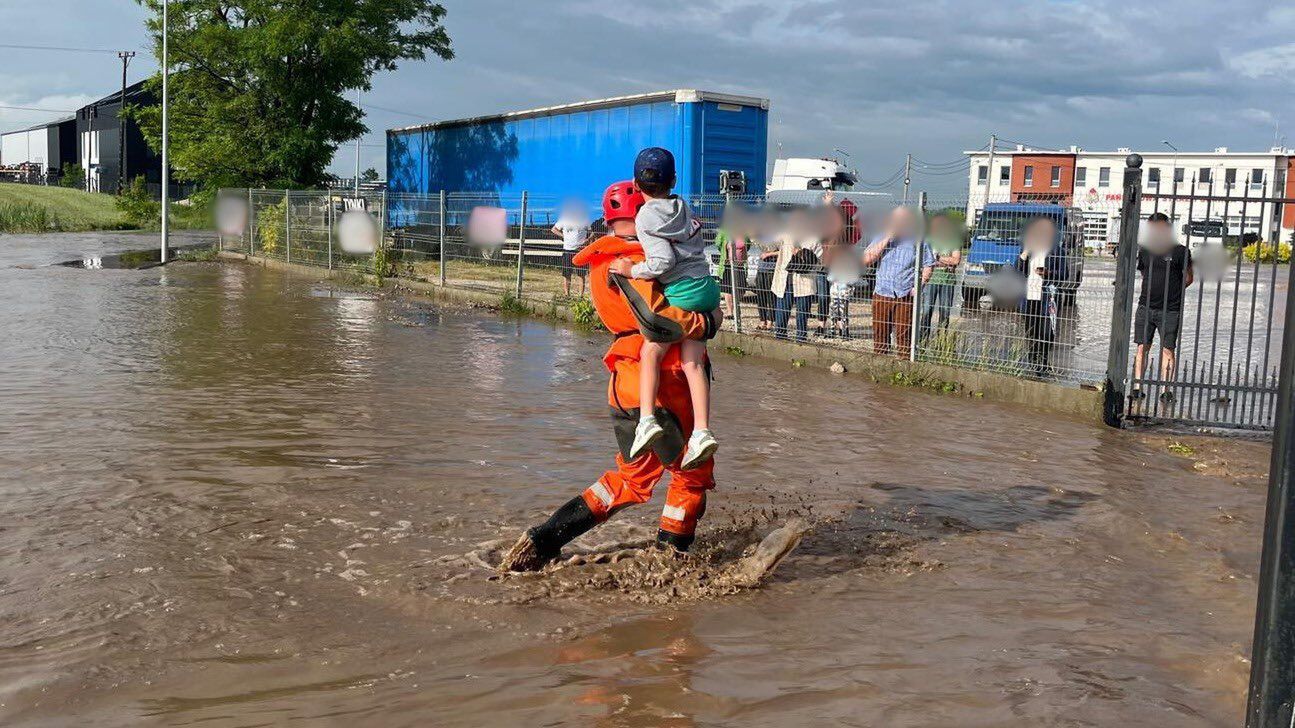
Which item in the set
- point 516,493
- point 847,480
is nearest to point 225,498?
point 516,493

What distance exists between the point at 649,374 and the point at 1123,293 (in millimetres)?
5948

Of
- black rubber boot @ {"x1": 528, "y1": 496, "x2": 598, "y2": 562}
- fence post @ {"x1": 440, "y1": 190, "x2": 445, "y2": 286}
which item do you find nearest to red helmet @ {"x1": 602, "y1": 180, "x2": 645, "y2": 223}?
black rubber boot @ {"x1": 528, "y1": 496, "x2": 598, "y2": 562}

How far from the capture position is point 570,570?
5.12 metres

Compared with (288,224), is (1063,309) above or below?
below

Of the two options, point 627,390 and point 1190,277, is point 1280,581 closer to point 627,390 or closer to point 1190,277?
point 627,390

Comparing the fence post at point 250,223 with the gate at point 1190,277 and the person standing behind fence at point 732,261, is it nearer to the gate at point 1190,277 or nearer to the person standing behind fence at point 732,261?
the person standing behind fence at point 732,261

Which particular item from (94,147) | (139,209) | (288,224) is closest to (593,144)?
(288,224)

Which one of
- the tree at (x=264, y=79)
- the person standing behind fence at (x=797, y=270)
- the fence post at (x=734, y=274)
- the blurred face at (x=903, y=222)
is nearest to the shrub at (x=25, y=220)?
the tree at (x=264, y=79)

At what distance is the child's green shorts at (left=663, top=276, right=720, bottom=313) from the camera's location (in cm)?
479

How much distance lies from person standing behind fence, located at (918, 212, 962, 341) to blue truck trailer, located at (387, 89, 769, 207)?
8936mm

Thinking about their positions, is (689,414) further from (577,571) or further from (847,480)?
(847,480)

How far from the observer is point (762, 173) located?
21406mm

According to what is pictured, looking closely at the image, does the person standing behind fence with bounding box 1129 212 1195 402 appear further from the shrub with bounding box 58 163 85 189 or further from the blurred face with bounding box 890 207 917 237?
the shrub with bounding box 58 163 85 189

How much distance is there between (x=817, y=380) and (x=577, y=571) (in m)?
7.04
